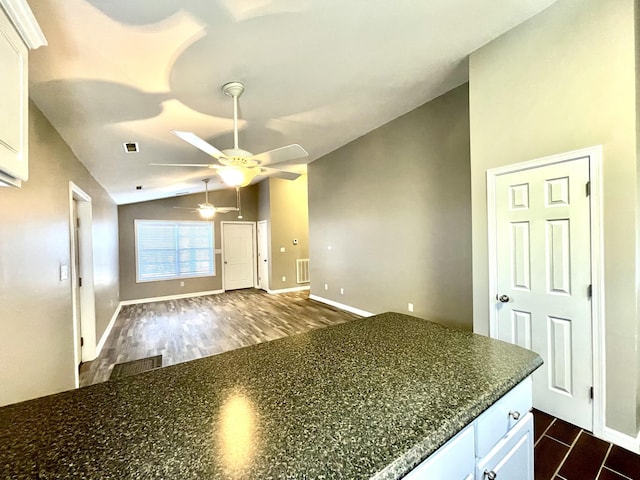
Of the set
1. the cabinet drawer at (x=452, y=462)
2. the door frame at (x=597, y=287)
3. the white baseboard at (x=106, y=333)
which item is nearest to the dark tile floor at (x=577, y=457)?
the door frame at (x=597, y=287)

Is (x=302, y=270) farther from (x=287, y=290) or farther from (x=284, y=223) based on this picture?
(x=284, y=223)

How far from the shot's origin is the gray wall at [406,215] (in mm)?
3545

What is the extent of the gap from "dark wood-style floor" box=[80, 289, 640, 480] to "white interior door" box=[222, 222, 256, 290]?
57 centimetres

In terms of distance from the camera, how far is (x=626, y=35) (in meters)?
1.83

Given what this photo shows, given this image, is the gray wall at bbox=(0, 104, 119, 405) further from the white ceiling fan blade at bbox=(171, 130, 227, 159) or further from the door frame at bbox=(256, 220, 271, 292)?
the door frame at bbox=(256, 220, 271, 292)

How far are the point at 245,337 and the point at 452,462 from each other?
3900mm

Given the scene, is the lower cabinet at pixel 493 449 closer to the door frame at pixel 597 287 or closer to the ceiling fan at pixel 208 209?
the door frame at pixel 597 287

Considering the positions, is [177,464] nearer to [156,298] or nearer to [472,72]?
[472,72]

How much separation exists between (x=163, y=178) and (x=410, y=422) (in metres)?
4.90

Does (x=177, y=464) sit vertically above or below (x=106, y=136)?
below

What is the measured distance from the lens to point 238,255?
8297mm

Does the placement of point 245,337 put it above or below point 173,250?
below

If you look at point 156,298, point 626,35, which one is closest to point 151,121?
point 626,35

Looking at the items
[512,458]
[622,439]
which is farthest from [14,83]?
[622,439]
